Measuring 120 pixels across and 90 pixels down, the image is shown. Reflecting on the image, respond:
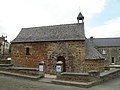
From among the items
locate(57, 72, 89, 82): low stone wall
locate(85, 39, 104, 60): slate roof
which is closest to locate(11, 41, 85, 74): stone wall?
locate(85, 39, 104, 60): slate roof

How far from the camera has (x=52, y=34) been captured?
2856 cm

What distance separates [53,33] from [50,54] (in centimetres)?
328

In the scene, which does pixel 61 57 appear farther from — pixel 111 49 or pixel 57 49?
pixel 111 49

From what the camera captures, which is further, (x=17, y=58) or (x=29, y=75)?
(x=17, y=58)

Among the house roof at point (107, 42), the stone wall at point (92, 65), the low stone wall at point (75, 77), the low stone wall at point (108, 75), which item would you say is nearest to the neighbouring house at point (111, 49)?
the house roof at point (107, 42)

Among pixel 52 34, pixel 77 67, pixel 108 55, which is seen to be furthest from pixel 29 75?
pixel 108 55

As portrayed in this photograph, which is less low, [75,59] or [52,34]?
[52,34]

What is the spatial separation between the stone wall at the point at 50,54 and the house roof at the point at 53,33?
71cm

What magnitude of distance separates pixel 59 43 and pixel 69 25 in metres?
Answer: 3.76

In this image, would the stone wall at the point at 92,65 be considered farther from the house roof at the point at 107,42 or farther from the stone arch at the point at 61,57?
the house roof at the point at 107,42

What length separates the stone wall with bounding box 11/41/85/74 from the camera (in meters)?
25.7

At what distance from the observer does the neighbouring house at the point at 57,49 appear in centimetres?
2558

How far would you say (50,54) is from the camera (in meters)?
27.3

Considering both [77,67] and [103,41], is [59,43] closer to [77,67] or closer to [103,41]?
[77,67]
